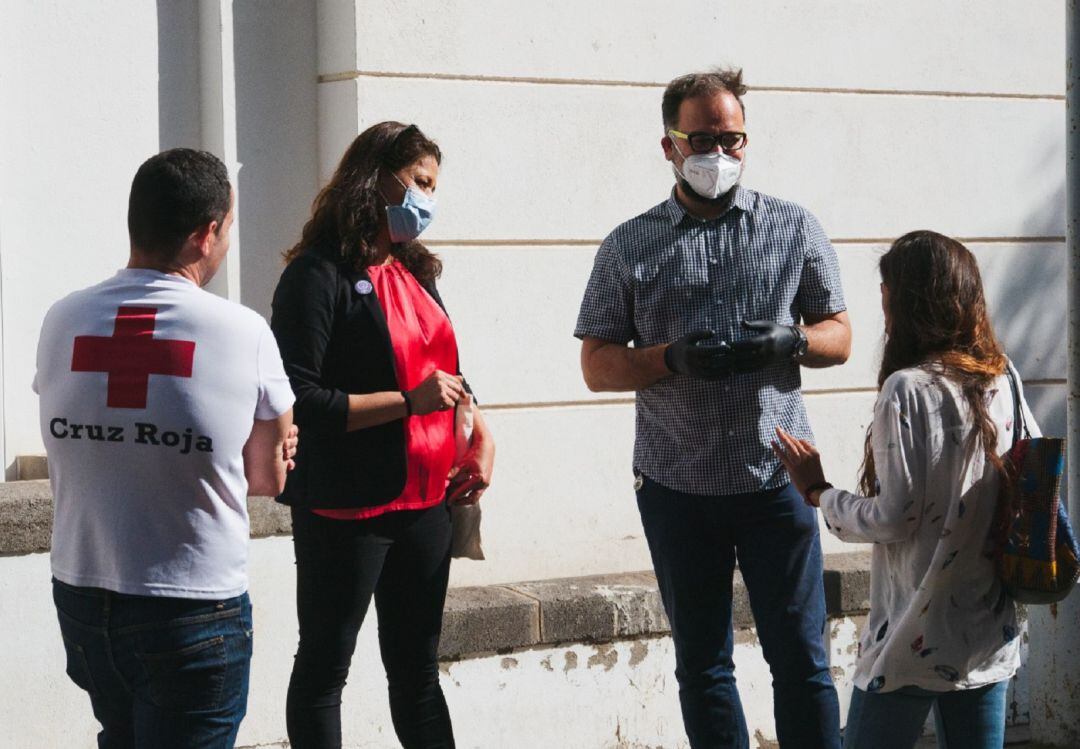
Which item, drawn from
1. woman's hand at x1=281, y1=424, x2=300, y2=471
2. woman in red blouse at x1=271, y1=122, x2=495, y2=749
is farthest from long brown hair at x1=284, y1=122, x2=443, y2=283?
woman's hand at x1=281, y1=424, x2=300, y2=471

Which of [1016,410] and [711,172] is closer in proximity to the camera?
[1016,410]

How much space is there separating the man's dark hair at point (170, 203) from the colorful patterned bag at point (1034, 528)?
1623mm

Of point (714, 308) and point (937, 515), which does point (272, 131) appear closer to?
point (714, 308)

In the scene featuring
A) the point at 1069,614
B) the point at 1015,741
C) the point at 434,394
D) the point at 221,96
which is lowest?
the point at 1015,741

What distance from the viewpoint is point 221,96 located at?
4.89 m

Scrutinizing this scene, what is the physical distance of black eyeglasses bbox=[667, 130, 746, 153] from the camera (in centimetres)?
381

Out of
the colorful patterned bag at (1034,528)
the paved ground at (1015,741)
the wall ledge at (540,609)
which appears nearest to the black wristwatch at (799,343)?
the colorful patterned bag at (1034,528)

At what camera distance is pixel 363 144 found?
372 cm

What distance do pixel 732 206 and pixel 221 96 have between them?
1.81 metres

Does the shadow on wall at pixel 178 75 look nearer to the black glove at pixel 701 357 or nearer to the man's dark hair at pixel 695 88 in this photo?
the man's dark hair at pixel 695 88

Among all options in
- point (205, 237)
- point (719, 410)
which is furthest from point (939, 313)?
point (205, 237)

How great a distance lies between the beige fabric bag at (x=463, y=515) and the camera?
3826 mm

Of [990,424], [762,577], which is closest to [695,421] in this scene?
[762,577]

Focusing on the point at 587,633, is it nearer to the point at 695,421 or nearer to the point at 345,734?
the point at 345,734
